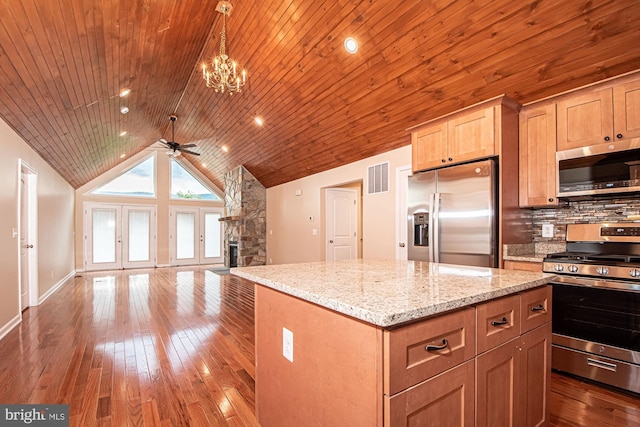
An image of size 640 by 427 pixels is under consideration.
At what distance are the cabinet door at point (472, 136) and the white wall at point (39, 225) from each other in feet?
16.2

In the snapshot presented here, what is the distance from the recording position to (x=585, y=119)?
2.55m

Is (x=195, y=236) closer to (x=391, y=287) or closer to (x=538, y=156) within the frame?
(x=538, y=156)

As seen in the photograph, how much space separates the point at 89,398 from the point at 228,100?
14.9 feet

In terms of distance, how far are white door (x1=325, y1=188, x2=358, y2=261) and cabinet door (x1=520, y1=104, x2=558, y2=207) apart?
13.0ft

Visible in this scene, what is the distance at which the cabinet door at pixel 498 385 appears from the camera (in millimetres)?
1202

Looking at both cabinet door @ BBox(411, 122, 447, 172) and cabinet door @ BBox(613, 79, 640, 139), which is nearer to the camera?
cabinet door @ BBox(613, 79, 640, 139)

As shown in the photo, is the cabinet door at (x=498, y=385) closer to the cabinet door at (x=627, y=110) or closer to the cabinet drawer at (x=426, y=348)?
the cabinet drawer at (x=426, y=348)

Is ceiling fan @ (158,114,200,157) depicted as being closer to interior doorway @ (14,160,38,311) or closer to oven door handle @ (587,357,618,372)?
interior doorway @ (14,160,38,311)

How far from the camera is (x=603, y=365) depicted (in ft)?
7.55

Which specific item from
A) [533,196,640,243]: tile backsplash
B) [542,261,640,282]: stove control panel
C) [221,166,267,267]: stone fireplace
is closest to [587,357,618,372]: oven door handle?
[542,261,640,282]: stove control panel

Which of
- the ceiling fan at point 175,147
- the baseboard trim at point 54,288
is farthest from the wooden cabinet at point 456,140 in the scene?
the baseboard trim at point 54,288

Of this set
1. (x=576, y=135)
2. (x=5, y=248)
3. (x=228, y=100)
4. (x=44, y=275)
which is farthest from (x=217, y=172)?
(x=576, y=135)

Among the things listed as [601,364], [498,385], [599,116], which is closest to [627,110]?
[599,116]
